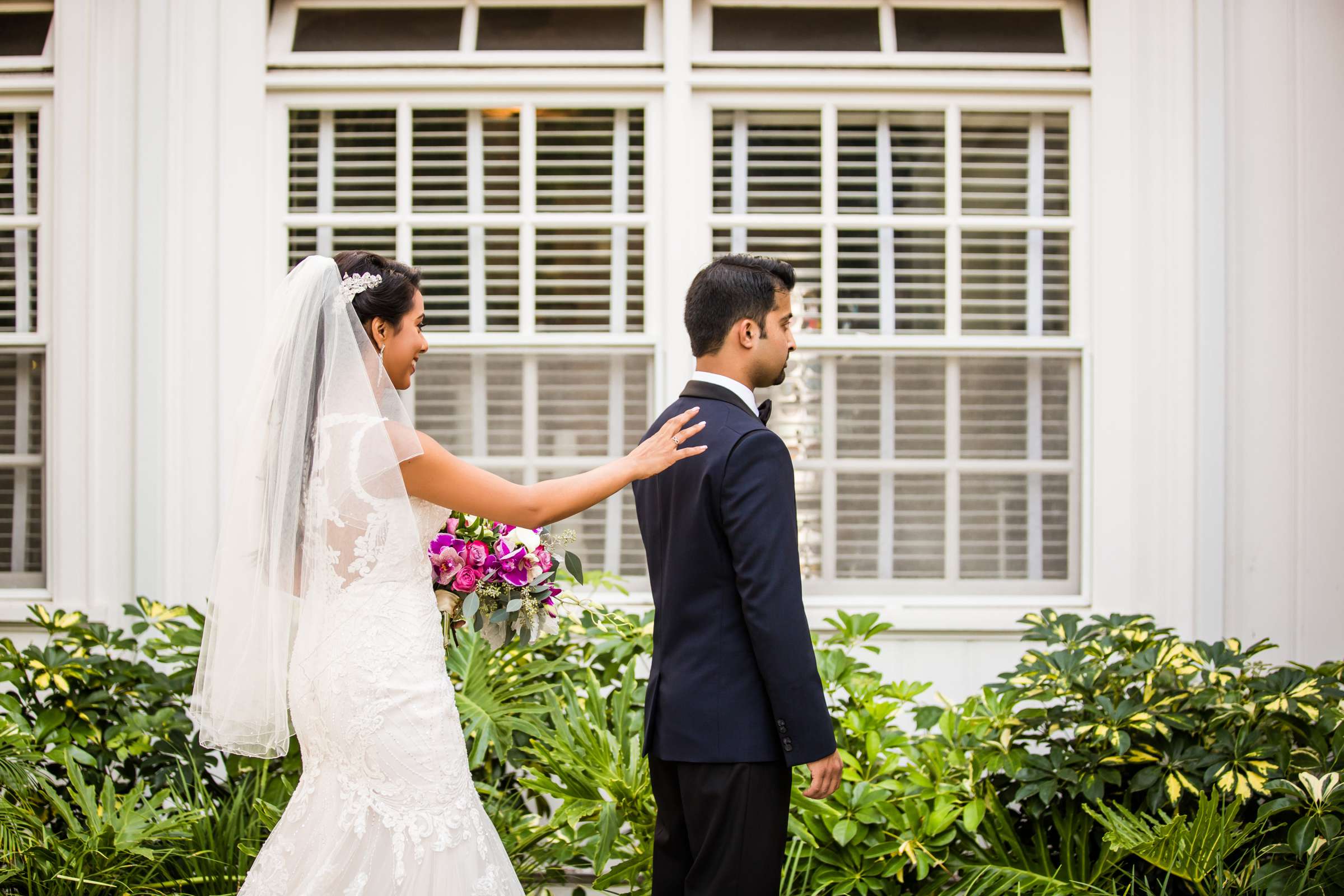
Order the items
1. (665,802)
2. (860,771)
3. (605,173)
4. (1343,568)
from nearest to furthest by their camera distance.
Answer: (665,802), (860,771), (1343,568), (605,173)

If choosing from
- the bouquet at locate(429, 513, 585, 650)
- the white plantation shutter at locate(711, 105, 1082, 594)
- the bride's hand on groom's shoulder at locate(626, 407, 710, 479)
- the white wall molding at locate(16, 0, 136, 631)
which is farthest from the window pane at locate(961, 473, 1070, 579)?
the white wall molding at locate(16, 0, 136, 631)

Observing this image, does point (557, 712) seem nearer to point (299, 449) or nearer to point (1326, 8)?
point (299, 449)

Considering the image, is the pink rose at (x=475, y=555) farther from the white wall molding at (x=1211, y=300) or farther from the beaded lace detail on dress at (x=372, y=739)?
the white wall molding at (x=1211, y=300)

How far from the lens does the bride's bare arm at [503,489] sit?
2.19 meters

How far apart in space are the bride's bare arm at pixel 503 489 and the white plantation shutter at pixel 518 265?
1.86 m

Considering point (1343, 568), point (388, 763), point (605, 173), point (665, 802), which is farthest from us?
point (605, 173)

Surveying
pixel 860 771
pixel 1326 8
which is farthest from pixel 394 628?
pixel 1326 8

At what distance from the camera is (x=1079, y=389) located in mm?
4113

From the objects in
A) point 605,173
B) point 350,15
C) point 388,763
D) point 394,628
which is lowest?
point 388,763

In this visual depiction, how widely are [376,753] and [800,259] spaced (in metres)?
2.69

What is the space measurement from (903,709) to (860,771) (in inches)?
36.9

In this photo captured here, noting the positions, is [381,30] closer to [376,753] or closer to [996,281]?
[996,281]

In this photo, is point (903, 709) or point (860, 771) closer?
point (860, 771)

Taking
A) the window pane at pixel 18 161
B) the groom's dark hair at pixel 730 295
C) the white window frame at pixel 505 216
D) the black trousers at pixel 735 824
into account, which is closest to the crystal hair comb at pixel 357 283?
the groom's dark hair at pixel 730 295
